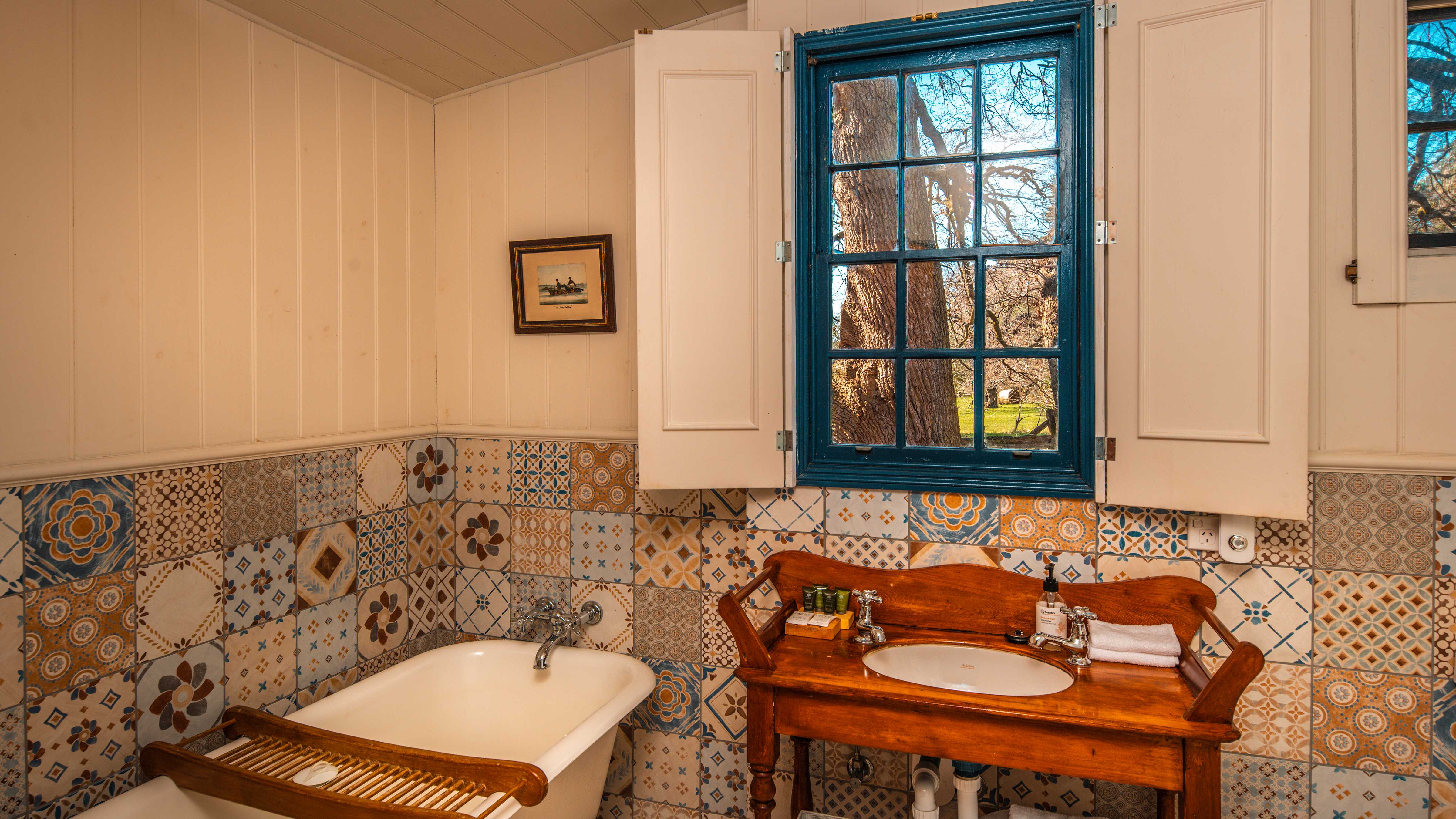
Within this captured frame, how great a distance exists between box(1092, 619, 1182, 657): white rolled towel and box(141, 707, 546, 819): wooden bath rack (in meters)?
1.28

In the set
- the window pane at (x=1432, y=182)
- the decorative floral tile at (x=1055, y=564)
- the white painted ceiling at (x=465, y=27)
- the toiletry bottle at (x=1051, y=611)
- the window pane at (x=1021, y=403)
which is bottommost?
the toiletry bottle at (x=1051, y=611)

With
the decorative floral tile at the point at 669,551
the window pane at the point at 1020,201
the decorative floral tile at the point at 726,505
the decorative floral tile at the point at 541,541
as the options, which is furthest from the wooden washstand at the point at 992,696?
the window pane at the point at 1020,201

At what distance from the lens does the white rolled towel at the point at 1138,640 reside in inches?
61.9

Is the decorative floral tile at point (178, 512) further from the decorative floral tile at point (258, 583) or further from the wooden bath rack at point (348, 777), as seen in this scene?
the wooden bath rack at point (348, 777)

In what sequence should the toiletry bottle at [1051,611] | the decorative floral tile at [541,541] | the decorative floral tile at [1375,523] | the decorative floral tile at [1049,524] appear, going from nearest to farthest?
the decorative floral tile at [1375,523]
the toiletry bottle at [1051,611]
the decorative floral tile at [1049,524]
the decorative floral tile at [541,541]

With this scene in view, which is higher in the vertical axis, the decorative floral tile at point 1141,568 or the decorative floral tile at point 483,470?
the decorative floral tile at point 483,470

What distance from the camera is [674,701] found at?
7.27 feet

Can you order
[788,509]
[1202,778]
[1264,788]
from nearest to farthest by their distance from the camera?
[1202,778] → [1264,788] → [788,509]

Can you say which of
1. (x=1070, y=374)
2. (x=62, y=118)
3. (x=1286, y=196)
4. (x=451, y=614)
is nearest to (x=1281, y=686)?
(x=1070, y=374)

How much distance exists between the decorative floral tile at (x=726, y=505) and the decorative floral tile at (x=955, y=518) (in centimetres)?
49

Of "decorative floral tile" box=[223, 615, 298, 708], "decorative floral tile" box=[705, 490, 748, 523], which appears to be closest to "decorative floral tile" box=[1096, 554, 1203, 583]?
"decorative floral tile" box=[705, 490, 748, 523]

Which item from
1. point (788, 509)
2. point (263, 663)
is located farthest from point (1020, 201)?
point (263, 663)

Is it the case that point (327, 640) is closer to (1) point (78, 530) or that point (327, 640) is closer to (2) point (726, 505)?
(1) point (78, 530)

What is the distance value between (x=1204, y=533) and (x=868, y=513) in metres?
0.80
